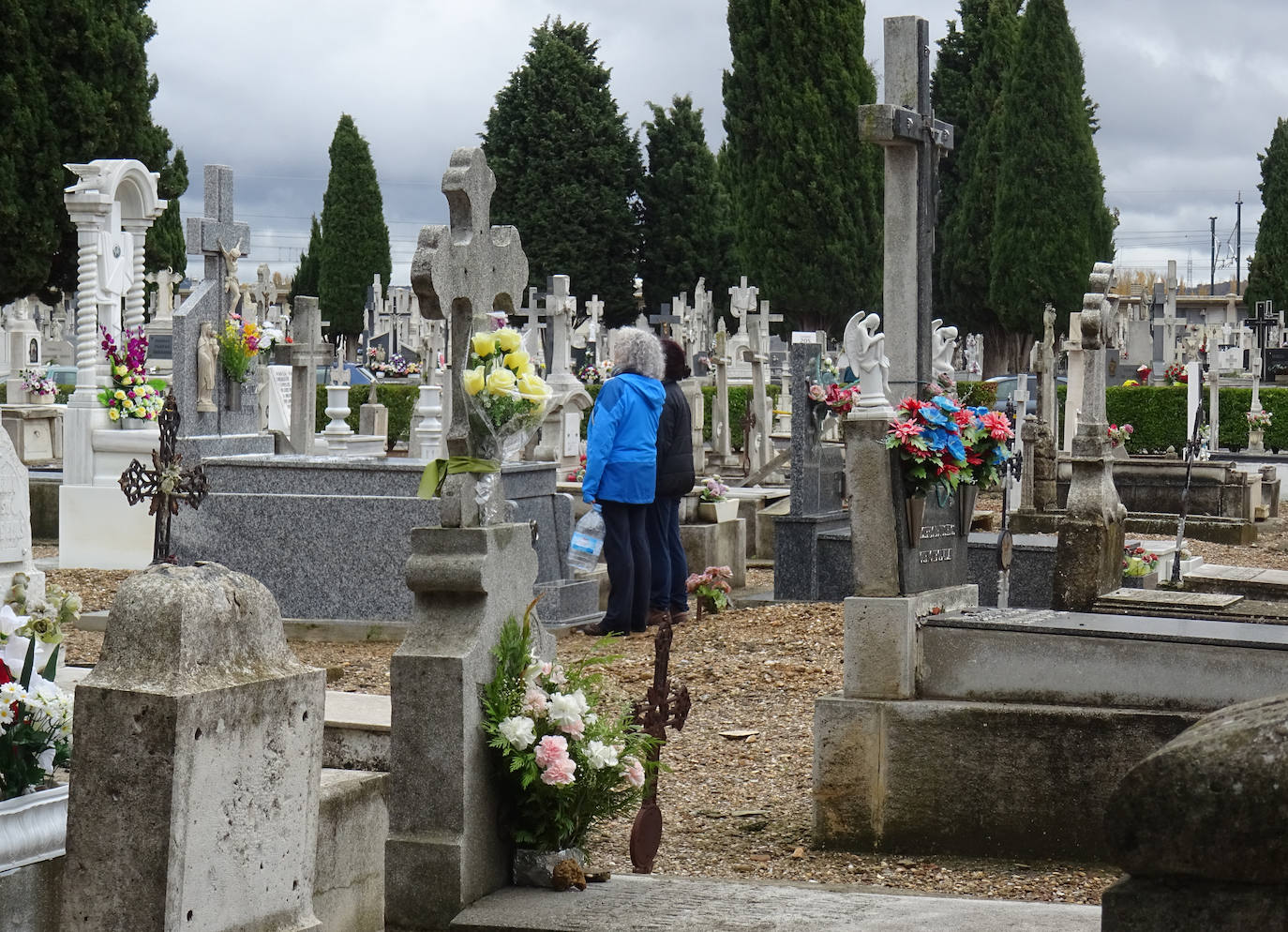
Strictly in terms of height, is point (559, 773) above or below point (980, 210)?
below

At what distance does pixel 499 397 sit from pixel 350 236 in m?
49.3

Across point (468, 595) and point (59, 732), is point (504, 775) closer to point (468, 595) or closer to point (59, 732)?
point (468, 595)

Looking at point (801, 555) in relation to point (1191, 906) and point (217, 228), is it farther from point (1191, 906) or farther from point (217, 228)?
point (1191, 906)

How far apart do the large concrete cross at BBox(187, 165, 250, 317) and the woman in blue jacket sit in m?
4.44

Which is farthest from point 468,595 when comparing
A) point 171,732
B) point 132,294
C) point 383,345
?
point 383,345

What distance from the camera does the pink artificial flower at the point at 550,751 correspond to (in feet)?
13.8

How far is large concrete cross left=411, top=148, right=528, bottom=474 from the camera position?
5.24 m

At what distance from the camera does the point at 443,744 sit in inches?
165

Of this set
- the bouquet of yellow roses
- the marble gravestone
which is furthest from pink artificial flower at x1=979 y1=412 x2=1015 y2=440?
the marble gravestone

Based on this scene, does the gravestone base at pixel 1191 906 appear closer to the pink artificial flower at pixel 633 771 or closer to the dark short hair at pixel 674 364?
the pink artificial flower at pixel 633 771

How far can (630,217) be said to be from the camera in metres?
44.4

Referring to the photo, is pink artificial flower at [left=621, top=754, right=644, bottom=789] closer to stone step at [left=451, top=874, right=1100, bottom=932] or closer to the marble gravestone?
stone step at [left=451, top=874, right=1100, bottom=932]

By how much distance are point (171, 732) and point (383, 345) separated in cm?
4666

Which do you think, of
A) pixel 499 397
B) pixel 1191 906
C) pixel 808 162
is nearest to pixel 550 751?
pixel 499 397
